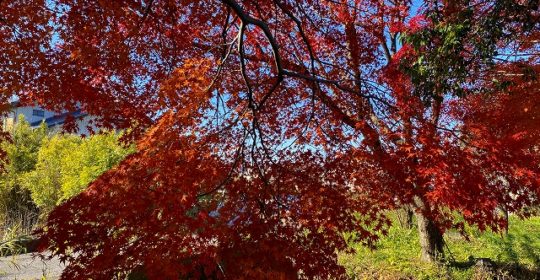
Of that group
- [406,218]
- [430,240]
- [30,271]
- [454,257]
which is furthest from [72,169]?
[454,257]

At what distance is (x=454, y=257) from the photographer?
9.92 meters

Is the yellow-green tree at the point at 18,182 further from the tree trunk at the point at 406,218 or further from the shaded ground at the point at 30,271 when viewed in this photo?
the tree trunk at the point at 406,218

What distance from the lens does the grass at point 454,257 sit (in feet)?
27.9

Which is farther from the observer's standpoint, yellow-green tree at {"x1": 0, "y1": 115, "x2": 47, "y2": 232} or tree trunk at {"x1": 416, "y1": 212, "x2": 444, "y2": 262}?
yellow-green tree at {"x1": 0, "y1": 115, "x2": 47, "y2": 232}

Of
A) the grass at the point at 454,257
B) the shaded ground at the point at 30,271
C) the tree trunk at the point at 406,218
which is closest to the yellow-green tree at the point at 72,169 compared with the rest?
the shaded ground at the point at 30,271

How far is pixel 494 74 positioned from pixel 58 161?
17.6 metres

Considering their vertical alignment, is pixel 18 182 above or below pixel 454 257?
above

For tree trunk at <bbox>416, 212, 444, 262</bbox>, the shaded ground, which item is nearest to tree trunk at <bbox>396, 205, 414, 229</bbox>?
tree trunk at <bbox>416, 212, 444, 262</bbox>

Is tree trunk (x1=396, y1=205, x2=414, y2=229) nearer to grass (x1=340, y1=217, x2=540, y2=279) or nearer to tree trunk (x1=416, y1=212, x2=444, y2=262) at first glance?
grass (x1=340, y1=217, x2=540, y2=279)

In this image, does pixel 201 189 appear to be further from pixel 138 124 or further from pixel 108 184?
pixel 138 124

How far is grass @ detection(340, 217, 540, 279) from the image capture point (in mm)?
8500

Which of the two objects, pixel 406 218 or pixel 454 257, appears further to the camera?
pixel 406 218

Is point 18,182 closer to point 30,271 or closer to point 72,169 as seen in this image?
point 72,169

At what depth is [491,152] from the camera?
5801 mm
